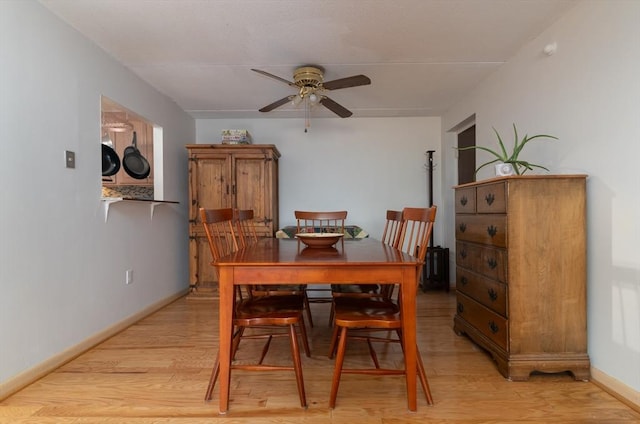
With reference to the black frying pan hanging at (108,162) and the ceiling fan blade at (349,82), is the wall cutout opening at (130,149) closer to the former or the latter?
the black frying pan hanging at (108,162)

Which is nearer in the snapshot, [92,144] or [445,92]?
[92,144]

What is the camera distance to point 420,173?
4.32m

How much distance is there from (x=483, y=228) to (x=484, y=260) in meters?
0.22

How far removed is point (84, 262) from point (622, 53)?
3.59 metres

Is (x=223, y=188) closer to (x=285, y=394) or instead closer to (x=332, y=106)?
Answer: (x=332, y=106)

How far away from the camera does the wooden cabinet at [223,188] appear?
3.76m

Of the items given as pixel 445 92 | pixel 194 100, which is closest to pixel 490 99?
pixel 445 92

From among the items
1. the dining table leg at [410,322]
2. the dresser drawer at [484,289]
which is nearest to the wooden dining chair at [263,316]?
the dining table leg at [410,322]

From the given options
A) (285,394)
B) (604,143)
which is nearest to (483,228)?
(604,143)

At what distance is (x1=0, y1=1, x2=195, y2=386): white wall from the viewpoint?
176cm

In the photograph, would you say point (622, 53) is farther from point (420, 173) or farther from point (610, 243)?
point (420, 173)

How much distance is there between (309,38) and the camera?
2340 mm

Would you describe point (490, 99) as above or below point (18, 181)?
above

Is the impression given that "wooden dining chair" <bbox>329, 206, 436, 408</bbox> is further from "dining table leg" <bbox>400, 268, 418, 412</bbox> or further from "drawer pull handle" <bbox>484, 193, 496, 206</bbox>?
"drawer pull handle" <bbox>484, 193, 496, 206</bbox>
